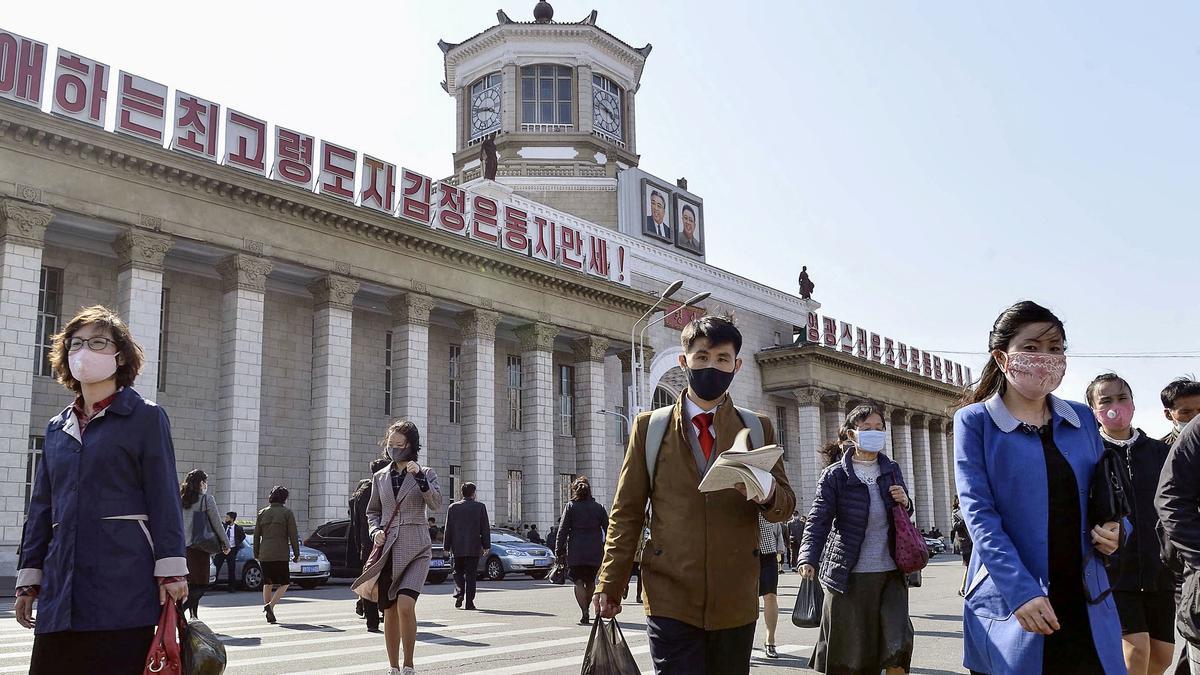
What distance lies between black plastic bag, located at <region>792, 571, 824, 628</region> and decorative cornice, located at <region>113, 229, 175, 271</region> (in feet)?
73.8

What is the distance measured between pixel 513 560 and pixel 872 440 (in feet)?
70.8

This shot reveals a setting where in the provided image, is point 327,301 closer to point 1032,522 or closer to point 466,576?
point 466,576

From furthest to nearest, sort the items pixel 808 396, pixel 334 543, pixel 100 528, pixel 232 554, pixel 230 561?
pixel 808 396 < pixel 334 543 < pixel 232 554 < pixel 230 561 < pixel 100 528

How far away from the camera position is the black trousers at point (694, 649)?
14.5 ft

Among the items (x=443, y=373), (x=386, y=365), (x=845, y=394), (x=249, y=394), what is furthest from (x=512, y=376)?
(x=845, y=394)

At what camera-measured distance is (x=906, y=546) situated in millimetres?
6410

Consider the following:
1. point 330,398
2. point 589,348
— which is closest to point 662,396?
point 589,348

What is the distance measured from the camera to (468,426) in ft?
112

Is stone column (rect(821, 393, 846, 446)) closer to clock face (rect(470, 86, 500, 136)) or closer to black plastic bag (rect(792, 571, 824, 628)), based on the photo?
clock face (rect(470, 86, 500, 136))

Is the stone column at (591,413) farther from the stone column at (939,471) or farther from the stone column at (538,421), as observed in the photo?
the stone column at (939,471)

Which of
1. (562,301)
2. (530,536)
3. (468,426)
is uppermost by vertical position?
(562,301)

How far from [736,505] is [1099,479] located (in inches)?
57.2

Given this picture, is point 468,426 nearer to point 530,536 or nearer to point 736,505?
point 530,536

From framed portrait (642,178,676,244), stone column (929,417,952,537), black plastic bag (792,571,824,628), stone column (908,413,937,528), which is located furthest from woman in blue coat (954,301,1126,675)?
stone column (929,417,952,537)
